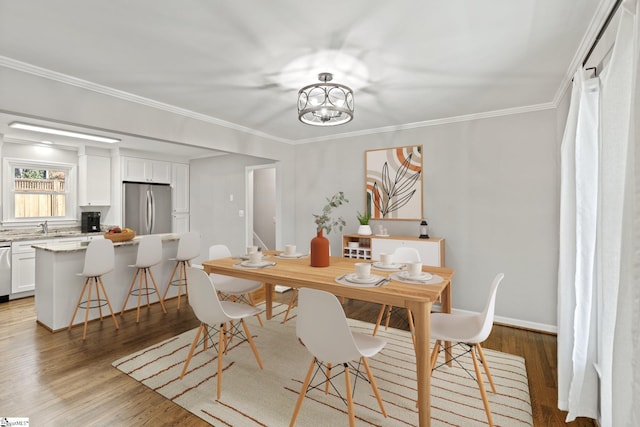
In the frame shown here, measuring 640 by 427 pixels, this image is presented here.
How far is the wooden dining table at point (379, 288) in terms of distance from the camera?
5.83 ft

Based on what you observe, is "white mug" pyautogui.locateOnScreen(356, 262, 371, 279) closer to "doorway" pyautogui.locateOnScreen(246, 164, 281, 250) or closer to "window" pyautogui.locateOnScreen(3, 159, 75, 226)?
"doorway" pyautogui.locateOnScreen(246, 164, 281, 250)

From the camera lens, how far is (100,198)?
217 inches

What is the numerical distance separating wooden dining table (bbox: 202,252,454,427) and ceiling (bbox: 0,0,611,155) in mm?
1587

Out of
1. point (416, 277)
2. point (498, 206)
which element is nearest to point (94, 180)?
point (416, 277)

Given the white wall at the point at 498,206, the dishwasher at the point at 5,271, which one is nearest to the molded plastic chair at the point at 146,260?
the dishwasher at the point at 5,271

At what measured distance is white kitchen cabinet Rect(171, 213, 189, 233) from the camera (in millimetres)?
6425

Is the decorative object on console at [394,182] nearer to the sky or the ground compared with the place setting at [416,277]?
nearer to the sky

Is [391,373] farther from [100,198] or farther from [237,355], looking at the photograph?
[100,198]

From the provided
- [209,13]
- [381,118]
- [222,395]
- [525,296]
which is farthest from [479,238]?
[209,13]

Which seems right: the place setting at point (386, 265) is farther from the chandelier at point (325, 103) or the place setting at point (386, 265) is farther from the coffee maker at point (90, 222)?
the coffee maker at point (90, 222)

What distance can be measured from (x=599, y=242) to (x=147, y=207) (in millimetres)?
6459

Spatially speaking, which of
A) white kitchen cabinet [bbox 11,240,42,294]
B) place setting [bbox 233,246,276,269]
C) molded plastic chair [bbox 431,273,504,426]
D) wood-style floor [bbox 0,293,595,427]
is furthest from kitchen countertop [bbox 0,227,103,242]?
molded plastic chair [bbox 431,273,504,426]

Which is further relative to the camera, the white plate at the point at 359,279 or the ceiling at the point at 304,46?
the white plate at the point at 359,279

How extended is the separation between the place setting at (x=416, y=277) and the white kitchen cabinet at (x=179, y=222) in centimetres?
547
